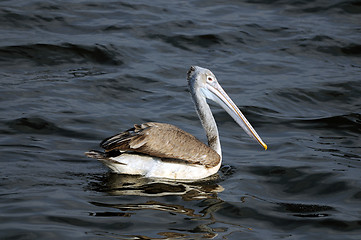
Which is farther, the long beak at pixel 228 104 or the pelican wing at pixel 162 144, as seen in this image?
the long beak at pixel 228 104

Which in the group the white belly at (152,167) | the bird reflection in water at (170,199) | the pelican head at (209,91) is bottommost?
the bird reflection in water at (170,199)

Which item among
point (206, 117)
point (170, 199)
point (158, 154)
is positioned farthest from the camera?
point (206, 117)

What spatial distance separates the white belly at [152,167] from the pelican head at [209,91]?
0.74 metres

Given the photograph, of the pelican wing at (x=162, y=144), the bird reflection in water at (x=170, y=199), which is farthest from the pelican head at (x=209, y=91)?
the bird reflection in water at (x=170, y=199)

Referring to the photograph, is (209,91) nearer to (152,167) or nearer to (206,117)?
(206,117)

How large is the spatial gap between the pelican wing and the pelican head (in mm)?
580

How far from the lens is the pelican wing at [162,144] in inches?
257

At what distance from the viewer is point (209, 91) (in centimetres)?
740

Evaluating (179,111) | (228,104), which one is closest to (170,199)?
(228,104)

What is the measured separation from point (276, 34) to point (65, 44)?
150 inches

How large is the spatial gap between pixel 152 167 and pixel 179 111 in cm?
240

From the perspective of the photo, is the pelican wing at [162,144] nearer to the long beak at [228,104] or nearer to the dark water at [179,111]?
the dark water at [179,111]

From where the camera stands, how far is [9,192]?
238 inches

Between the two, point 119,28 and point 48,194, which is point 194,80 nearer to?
point 48,194
